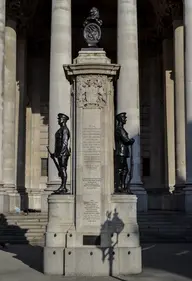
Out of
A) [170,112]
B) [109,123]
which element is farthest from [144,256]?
[170,112]

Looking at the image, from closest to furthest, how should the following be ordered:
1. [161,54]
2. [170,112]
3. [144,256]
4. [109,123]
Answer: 1. [109,123]
2. [144,256]
3. [170,112]
4. [161,54]

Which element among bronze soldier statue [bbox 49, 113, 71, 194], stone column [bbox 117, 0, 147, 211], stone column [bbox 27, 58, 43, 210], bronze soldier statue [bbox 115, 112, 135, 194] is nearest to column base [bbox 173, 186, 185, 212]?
stone column [bbox 117, 0, 147, 211]

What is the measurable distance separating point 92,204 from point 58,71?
19396 mm

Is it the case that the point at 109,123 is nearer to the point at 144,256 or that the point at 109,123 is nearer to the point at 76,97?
the point at 76,97

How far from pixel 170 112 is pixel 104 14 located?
12.9 m

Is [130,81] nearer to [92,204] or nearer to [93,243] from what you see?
[92,204]

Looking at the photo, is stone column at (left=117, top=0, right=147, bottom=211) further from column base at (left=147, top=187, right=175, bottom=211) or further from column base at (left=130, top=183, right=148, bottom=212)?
column base at (left=147, top=187, right=175, bottom=211)

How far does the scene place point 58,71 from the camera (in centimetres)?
3444

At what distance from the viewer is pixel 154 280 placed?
15188mm

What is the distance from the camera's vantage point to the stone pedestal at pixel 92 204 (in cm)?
1594

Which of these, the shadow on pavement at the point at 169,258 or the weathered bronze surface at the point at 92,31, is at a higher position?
the weathered bronze surface at the point at 92,31

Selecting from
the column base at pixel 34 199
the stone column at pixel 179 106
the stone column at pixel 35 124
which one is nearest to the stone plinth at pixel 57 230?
the stone column at pixel 179 106

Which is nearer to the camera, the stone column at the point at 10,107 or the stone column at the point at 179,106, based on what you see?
the stone column at the point at 179,106

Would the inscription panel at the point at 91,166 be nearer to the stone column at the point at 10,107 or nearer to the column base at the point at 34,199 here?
the stone column at the point at 10,107
